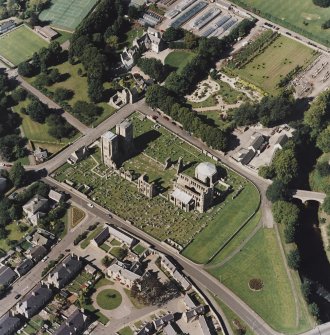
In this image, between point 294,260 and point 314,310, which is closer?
point 314,310

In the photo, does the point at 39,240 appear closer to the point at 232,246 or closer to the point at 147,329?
the point at 147,329

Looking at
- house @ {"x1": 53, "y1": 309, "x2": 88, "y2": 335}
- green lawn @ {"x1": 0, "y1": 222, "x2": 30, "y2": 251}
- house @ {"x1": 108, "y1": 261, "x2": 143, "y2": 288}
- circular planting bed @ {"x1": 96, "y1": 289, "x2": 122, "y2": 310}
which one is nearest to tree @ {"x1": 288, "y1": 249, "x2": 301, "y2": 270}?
house @ {"x1": 108, "y1": 261, "x2": 143, "y2": 288}

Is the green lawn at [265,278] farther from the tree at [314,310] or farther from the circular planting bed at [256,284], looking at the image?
the tree at [314,310]

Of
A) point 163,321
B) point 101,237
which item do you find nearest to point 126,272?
point 101,237

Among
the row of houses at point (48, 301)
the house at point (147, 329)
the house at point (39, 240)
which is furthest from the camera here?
the house at point (39, 240)

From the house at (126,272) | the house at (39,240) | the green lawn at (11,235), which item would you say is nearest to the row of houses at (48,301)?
the house at (39,240)

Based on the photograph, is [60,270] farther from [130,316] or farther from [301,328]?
[301,328]
